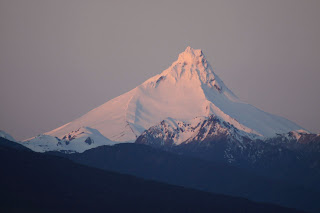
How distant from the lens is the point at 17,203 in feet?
655

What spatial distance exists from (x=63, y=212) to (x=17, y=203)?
9338mm

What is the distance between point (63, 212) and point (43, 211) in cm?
428

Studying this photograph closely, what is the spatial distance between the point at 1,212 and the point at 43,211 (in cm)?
1036

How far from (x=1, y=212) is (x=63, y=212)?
47.5 ft

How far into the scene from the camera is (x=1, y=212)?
19025 cm

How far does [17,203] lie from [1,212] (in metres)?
9.44

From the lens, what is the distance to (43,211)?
197750 mm

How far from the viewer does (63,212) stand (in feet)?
655
